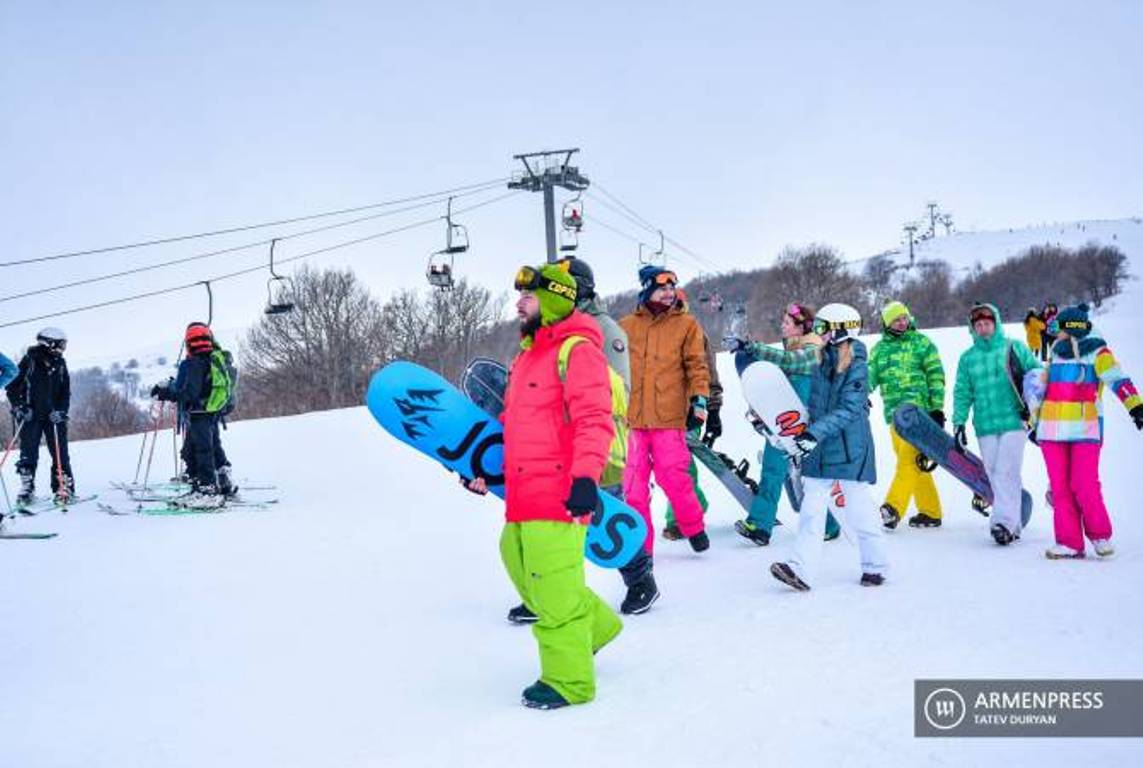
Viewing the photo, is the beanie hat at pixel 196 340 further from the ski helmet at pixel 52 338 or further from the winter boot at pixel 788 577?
the winter boot at pixel 788 577

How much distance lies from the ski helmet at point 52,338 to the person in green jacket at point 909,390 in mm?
8825

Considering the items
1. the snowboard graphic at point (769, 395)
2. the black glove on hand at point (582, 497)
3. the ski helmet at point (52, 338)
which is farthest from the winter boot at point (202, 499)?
the black glove on hand at point (582, 497)

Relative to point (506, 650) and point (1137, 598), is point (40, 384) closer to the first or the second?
point (506, 650)

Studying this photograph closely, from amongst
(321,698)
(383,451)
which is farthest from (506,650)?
(383,451)

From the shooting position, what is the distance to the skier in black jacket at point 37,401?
31.3 ft

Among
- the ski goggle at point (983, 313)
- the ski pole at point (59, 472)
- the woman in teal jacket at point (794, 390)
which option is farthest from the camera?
the ski pole at point (59, 472)

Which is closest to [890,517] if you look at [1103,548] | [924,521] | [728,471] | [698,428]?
[924,521]

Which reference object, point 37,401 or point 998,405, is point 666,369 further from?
point 37,401

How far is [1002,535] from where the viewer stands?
6328 millimetres

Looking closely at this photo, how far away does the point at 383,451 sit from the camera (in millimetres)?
13891

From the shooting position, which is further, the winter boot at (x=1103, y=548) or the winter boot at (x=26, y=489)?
the winter boot at (x=26, y=489)

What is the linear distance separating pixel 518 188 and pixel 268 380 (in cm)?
4021

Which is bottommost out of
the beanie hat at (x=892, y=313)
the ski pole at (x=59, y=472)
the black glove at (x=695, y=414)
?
the ski pole at (x=59, y=472)

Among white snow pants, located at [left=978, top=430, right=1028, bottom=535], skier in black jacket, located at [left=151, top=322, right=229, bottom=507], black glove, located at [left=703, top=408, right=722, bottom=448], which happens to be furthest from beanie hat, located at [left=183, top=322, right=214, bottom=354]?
white snow pants, located at [left=978, top=430, right=1028, bottom=535]
